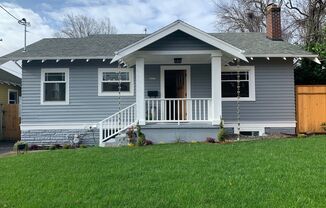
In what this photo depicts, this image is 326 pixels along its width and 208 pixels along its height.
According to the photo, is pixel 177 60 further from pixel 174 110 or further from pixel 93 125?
pixel 93 125

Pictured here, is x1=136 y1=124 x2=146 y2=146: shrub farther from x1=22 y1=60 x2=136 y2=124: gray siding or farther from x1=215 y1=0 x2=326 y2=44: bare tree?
x1=215 y1=0 x2=326 y2=44: bare tree

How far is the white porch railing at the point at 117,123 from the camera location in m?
14.0

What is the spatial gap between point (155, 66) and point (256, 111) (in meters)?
4.43

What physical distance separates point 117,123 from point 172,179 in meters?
7.83

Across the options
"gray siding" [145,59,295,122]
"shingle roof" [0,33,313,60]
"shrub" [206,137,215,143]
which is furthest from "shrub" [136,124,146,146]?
"shingle roof" [0,33,313,60]

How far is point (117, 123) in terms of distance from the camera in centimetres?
1472

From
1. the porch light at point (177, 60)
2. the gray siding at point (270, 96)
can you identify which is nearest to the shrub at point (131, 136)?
the porch light at point (177, 60)

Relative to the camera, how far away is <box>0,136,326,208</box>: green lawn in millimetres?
5832

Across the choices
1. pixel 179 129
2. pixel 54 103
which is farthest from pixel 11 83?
pixel 179 129

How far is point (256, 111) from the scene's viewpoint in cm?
1573

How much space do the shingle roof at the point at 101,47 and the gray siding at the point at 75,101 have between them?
1.58 ft

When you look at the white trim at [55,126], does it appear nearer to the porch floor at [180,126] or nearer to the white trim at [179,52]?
the porch floor at [180,126]

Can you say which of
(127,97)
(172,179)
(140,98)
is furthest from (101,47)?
(172,179)

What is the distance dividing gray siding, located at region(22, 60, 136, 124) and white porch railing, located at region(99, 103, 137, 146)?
108 cm
